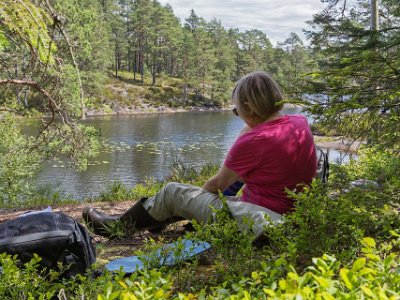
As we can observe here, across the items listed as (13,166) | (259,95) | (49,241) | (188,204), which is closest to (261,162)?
(259,95)

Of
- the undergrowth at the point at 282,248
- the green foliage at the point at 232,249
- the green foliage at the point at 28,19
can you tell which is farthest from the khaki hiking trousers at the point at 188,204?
the green foliage at the point at 28,19

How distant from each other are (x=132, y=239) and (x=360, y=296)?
2.58 metres

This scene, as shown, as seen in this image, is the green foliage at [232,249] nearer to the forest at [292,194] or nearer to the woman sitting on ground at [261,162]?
the forest at [292,194]

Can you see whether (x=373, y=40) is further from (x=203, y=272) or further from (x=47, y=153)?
(x=47, y=153)

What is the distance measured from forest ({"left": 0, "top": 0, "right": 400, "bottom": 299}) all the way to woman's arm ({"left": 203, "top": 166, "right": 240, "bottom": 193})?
481 millimetres

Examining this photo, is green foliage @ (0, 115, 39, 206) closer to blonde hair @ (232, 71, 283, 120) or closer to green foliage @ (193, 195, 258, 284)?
blonde hair @ (232, 71, 283, 120)

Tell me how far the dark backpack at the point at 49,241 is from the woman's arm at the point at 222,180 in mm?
925

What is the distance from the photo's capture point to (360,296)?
101cm

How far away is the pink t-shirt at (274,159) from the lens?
276 centimetres

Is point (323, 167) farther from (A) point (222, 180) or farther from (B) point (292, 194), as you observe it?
(B) point (292, 194)

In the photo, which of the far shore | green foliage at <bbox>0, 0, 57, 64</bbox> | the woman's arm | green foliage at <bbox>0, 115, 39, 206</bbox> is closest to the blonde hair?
the woman's arm

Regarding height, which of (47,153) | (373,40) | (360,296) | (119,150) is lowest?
(119,150)

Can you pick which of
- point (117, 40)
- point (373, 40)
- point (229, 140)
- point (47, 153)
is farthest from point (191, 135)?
point (117, 40)

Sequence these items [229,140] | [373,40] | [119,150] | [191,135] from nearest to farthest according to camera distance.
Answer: [373,40] → [119,150] → [229,140] → [191,135]
